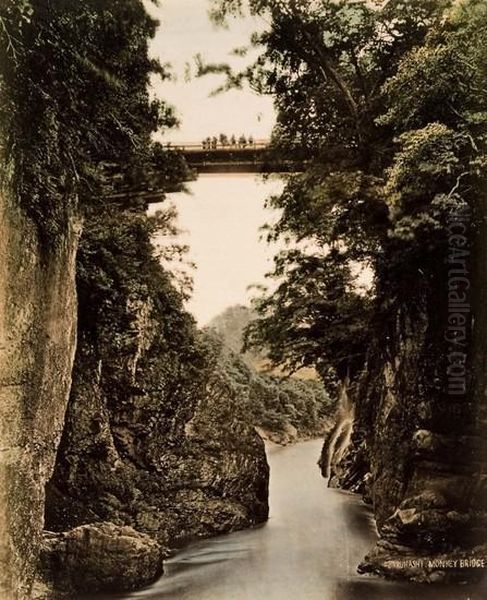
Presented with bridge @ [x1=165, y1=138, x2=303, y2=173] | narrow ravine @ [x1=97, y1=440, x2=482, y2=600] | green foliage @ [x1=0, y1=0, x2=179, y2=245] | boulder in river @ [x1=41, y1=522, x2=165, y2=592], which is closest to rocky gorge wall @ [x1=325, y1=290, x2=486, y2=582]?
narrow ravine @ [x1=97, y1=440, x2=482, y2=600]

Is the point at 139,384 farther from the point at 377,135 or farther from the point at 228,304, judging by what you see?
the point at 377,135

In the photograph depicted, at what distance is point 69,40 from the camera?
5727 millimetres

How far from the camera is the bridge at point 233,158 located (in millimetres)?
6781

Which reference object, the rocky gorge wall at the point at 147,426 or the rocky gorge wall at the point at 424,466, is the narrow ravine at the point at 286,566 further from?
the rocky gorge wall at the point at 147,426

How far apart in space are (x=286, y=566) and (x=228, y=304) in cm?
265

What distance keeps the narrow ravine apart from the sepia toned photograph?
2 centimetres

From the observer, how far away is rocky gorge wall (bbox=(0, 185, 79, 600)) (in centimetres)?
536

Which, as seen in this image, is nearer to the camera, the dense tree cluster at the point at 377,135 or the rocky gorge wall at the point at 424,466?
the rocky gorge wall at the point at 424,466

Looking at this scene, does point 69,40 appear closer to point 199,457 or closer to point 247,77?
point 247,77

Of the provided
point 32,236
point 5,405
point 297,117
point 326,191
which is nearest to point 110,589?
point 5,405

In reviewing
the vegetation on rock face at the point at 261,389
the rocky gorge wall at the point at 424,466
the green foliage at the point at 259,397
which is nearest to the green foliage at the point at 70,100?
the vegetation on rock face at the point at 261,389

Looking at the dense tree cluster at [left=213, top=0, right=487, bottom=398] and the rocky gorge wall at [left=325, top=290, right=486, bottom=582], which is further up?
the dense tree cluster at [left=213, top=0, right=487, bottom=398]

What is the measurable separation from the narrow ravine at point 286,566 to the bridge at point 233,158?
3.73 meters

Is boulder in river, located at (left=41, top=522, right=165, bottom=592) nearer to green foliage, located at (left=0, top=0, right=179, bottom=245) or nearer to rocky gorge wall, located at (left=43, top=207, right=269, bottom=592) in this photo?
rocky gorge wall, located at (left=43, top=207, right=269, bottom=592)
